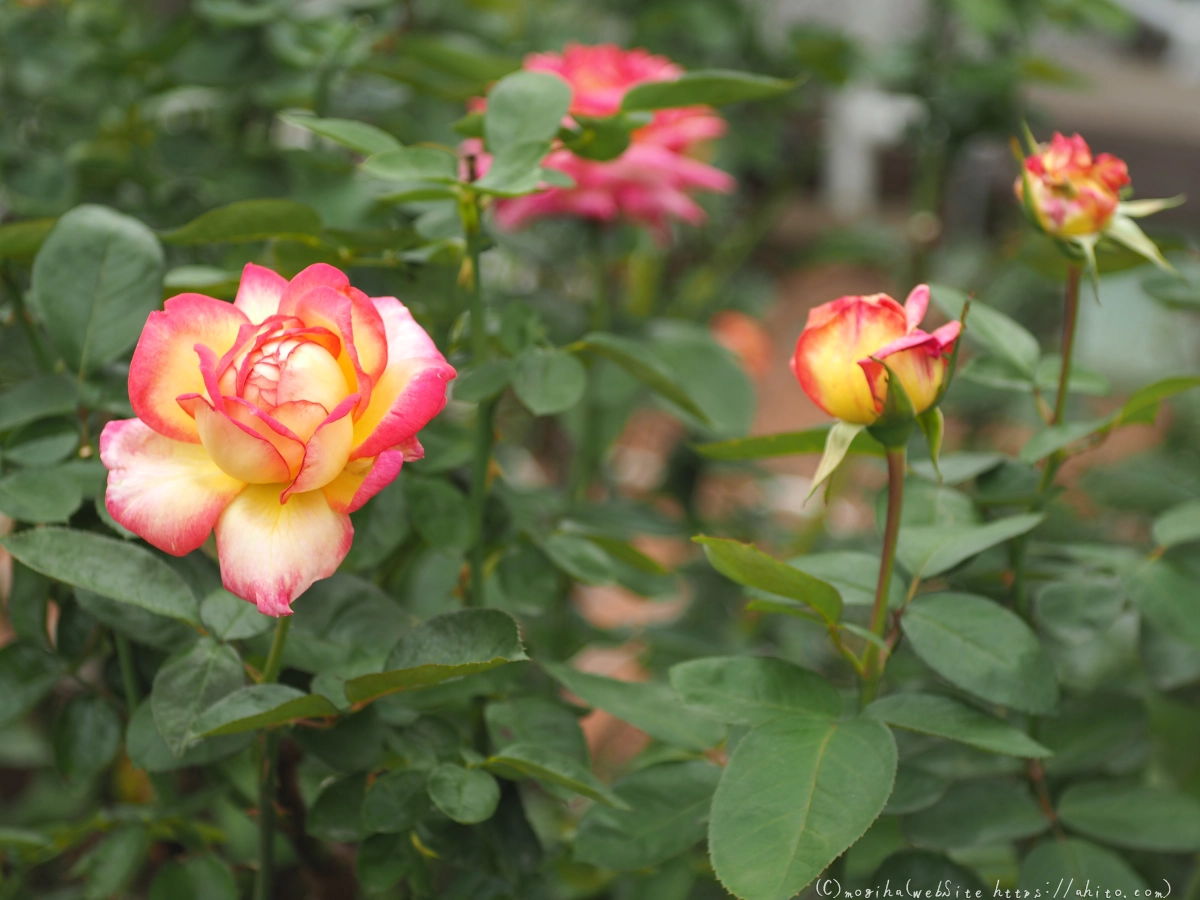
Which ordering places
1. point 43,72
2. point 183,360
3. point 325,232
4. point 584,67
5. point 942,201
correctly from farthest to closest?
point 942,201, point 43,72, point 584,67, point 325,232, point 183,360

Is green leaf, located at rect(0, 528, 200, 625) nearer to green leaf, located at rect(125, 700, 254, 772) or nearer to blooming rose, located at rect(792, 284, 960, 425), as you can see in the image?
green leaf, located at rect(125, 700, 254, 772)

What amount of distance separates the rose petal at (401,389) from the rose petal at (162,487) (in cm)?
5

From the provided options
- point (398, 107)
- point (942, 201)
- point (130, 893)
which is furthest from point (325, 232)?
point (942, 201)

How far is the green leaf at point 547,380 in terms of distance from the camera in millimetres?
442

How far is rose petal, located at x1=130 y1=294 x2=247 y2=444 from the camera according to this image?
336mm

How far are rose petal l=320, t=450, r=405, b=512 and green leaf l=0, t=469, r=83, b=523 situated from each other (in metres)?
0.14

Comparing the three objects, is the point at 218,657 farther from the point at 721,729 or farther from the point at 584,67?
the point at 584,67

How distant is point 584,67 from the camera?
2.27 feet

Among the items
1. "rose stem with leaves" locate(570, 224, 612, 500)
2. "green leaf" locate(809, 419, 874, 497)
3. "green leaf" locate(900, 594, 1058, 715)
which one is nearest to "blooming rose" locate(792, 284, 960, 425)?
"green leaf" locate(809, 419, 874, 497)

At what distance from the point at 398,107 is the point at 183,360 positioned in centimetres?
57

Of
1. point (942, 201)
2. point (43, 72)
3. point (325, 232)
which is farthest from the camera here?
point (942, 201)

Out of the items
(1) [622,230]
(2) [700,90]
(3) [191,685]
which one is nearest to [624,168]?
(1) [622,230]

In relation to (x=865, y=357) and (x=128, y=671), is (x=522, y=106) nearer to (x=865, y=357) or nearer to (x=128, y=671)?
(x=865, y=357)

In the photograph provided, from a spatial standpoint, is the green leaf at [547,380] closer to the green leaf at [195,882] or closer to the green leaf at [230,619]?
the green leaf at [230,619]
